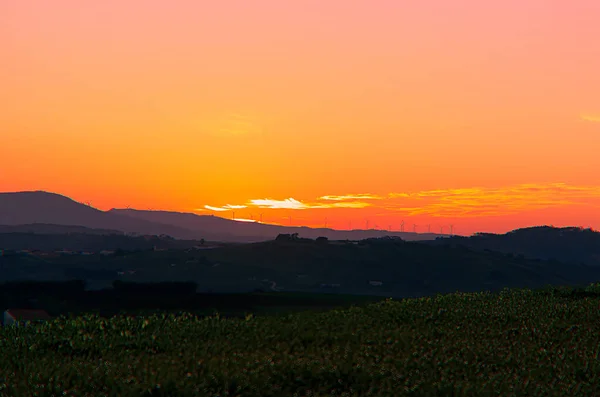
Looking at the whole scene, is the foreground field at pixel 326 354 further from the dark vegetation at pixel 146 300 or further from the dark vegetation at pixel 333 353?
the dark vegetation at pixel 146 300

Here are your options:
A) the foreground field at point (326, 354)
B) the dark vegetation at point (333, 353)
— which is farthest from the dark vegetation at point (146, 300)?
the foreground field at point (326, 354)

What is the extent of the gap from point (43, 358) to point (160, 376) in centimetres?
718

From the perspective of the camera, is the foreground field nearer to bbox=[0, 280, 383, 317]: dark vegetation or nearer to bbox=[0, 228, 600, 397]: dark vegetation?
bbox=[0, 228, 600, 397]: dark vegetation

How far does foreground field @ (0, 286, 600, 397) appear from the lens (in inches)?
897

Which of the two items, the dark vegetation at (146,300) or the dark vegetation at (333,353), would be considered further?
the dark vegetation at (146,300)

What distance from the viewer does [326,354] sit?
27.7 m

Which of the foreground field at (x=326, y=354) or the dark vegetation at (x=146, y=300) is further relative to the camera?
the dark vegetation at (x=146, y=300)

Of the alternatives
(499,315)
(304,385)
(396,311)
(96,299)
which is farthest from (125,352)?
(96,299)

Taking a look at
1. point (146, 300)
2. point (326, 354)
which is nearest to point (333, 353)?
point (326, 354)

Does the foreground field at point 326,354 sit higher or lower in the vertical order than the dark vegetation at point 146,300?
higher

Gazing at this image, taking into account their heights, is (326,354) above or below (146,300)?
above

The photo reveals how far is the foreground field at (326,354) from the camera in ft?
74.7

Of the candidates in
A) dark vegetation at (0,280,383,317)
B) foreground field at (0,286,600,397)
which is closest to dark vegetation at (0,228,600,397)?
foreground field at (0,286,600,397)

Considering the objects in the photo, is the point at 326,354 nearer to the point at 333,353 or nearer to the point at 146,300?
the point at 333,353
